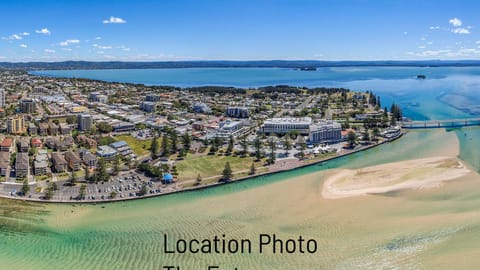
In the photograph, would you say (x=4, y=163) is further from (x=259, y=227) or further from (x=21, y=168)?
(x=259, y=227)

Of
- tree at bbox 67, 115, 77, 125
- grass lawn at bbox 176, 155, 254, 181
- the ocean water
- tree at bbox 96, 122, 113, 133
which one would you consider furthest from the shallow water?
tree at bbox 67, 115, 77, 125

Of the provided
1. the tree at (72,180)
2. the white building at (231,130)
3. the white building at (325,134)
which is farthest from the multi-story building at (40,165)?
the white building at (325,134)

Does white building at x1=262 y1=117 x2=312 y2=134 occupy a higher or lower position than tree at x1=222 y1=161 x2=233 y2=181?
higher

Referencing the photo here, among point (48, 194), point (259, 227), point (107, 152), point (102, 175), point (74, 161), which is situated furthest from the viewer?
point (107, 152)

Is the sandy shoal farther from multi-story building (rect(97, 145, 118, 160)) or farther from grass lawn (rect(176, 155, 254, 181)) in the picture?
multi-story building (rect(97, 145, 118, 160))

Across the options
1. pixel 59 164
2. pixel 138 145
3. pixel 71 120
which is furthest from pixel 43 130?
pixel 59 164

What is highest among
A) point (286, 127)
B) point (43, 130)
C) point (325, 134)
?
point (286, 127)

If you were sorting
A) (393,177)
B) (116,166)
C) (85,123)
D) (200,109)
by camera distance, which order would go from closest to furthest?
(393,177), (116,166), (85,123), (200,109)
